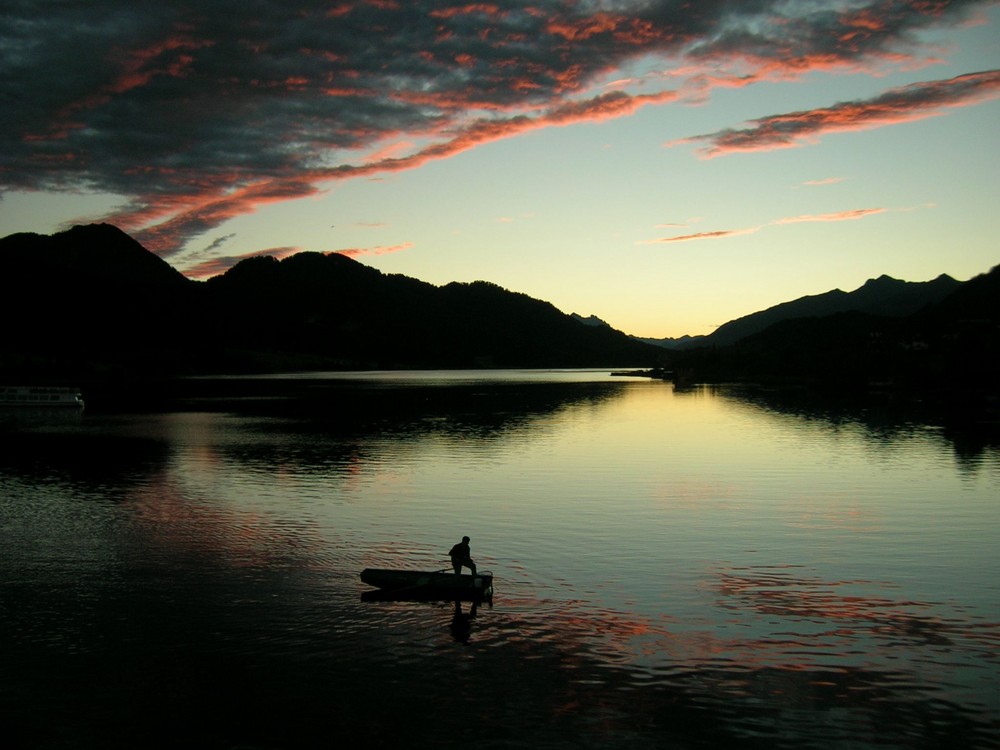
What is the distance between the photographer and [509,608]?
31750 mm

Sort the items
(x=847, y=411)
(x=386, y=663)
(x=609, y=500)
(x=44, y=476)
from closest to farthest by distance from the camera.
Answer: (x=386, y=663) → (x=609, y=500) → (x=44, y=476) → (x=847, y=411)

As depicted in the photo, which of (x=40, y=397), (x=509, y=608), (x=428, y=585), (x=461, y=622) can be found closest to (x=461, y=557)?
(x=428, y=585)

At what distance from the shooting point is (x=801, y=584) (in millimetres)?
35375

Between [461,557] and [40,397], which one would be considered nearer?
[461,557]

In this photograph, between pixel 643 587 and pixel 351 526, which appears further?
pixel 351 526

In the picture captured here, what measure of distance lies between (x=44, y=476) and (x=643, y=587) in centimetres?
5446

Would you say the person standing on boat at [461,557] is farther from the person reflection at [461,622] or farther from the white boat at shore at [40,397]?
the white boat at shore at [40,397]

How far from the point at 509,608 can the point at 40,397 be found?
148902 millimetres

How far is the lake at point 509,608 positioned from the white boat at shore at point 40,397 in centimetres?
8112

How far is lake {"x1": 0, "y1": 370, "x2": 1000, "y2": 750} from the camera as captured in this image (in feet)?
72.6

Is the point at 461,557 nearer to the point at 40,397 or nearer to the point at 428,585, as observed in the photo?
the point at 428,585

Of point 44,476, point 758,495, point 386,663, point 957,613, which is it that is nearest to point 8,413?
point 44,476

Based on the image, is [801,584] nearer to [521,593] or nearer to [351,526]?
[521,593]

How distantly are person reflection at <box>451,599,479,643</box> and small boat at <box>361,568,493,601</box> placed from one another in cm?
42
